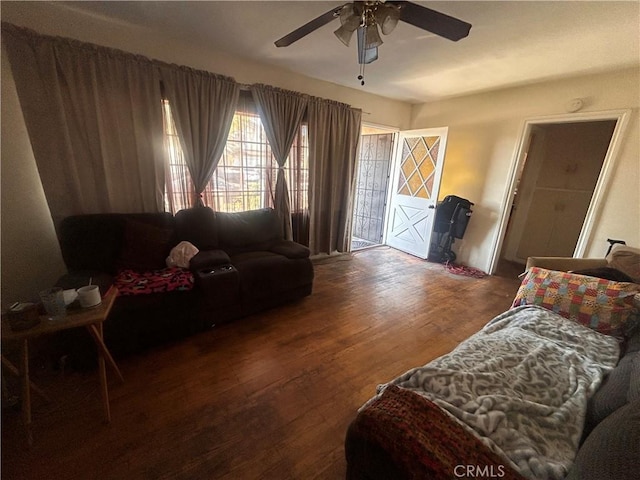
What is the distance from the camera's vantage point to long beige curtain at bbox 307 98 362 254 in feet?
11.1

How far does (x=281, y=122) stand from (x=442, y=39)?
1778 millimetres

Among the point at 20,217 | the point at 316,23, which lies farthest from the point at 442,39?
the point at 20,217

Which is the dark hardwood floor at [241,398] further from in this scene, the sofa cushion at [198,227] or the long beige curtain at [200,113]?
the long beige curtain at [200,113]

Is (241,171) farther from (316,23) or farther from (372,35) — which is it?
(372,35)

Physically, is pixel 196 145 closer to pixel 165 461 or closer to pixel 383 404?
pixel 165 461

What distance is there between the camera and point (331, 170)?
3629 millimetres

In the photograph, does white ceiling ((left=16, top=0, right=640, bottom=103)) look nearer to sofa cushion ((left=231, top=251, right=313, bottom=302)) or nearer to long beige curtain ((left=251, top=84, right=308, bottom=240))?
long beige curtain ((left=251, top=84, right=308, bottom=240))

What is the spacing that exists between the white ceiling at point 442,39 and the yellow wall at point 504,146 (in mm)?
233

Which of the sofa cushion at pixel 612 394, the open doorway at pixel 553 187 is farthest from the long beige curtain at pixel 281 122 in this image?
the open doorway at pixel 553 187

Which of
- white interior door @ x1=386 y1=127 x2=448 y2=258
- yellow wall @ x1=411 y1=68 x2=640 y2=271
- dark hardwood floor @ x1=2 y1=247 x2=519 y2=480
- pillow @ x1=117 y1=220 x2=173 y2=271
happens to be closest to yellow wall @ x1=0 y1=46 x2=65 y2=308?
pillow @ x1=117 y1=220 x2=173 y2=271

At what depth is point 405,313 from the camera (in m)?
2.60

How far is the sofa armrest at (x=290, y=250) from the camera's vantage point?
2625 mm

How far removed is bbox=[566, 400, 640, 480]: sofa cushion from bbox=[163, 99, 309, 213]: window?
3098 mm

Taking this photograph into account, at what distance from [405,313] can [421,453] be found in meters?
1.95
